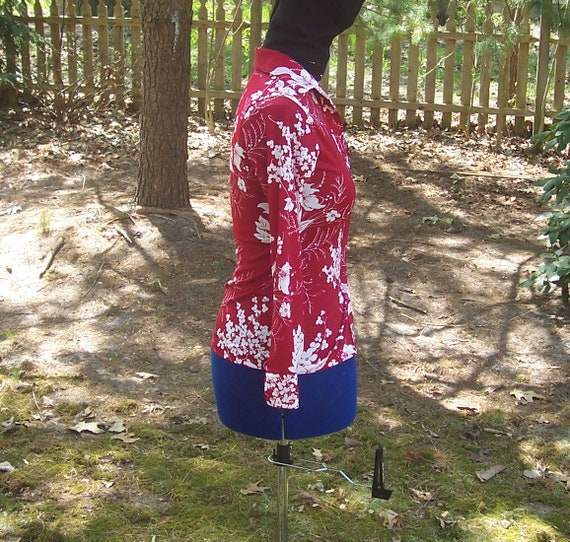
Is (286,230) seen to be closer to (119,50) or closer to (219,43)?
(219,43)

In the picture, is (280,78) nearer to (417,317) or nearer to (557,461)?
(557,461)

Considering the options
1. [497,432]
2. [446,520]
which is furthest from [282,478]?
[497,432]

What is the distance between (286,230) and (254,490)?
70.7 inches

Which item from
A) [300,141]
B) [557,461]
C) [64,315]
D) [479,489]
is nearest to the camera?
[300,141]

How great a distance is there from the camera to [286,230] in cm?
204

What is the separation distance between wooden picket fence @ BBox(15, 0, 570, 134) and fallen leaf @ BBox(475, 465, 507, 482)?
600 cm

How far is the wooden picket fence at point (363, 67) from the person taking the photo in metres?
9.10

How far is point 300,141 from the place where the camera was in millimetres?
2047

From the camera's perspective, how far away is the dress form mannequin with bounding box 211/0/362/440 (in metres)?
2.05

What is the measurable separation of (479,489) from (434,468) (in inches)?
9.0

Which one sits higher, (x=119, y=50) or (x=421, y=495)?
(x=119, y=50)

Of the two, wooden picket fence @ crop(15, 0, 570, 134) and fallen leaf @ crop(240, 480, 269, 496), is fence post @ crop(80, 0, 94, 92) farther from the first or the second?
fallen leaf @ crop(240, 480, 269, 496)

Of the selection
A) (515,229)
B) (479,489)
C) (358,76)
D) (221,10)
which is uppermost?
(221,10)

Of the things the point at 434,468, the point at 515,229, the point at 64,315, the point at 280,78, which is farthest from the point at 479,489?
the point at 515,229
